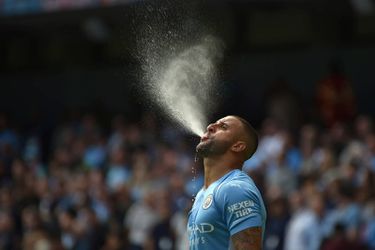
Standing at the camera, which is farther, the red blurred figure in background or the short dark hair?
the red blurred figure in background

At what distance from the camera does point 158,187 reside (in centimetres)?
1616

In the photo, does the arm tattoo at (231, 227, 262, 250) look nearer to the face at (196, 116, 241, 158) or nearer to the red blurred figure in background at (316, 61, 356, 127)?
the face at (196, 116, 241, 158)

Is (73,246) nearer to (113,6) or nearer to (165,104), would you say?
(113,6)

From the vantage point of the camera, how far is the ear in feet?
23.5

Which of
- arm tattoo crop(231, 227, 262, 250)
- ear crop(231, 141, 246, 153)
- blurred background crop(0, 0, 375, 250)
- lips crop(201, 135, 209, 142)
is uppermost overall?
lips crop(201, 135, 209, 142)

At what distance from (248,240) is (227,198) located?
323 mm

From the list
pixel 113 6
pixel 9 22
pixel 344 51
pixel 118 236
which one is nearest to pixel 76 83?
pixel 9 22

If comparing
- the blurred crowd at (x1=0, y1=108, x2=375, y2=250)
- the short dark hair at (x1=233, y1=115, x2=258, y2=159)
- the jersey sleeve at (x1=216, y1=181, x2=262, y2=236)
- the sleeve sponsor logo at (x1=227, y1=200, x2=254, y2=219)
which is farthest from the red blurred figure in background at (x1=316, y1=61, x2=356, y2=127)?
the sleeve sponsor logo at (x1=227, y1=200, x2=254, y2=219)

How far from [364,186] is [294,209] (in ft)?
3.65

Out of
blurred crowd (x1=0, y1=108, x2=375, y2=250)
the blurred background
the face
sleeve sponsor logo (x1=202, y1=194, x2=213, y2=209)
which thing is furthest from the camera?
the blurred background

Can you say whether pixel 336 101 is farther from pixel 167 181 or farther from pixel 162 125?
pixel 167 181

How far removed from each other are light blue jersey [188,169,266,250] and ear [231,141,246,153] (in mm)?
169

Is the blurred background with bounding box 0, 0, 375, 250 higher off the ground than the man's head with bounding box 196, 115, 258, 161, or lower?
lower

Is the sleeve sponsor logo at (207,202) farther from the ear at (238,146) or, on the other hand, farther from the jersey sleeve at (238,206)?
the ear at (238,146)
